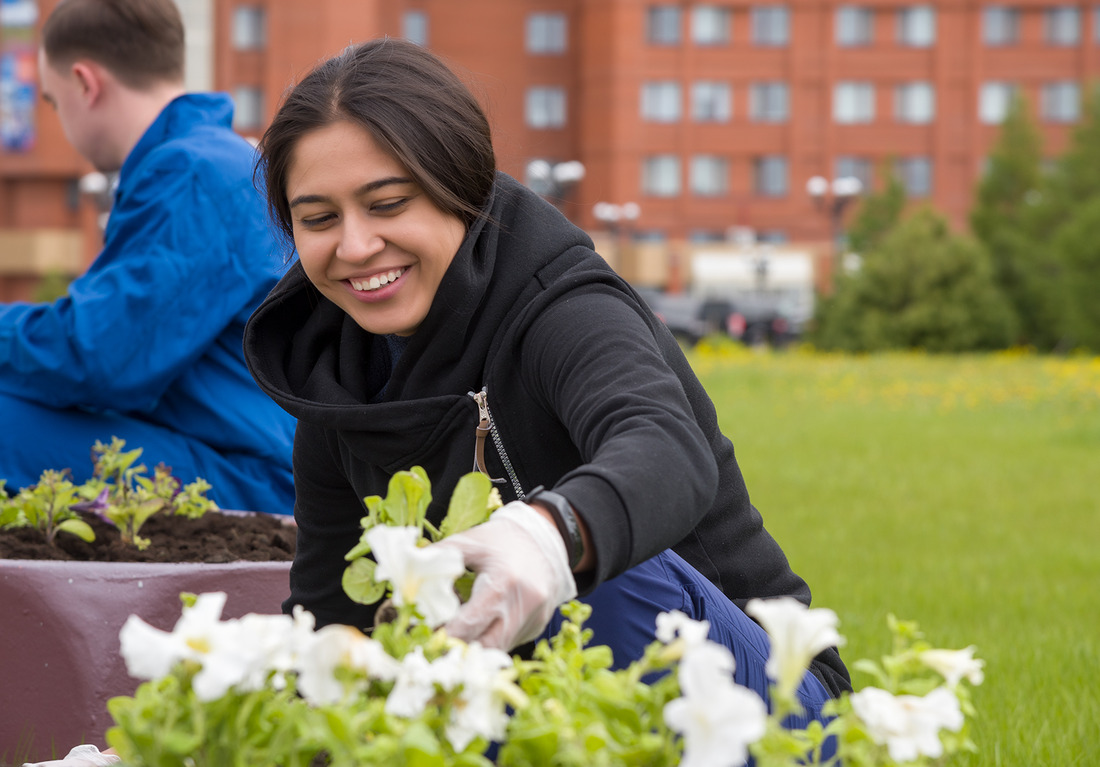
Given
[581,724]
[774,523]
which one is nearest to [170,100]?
[581,724]

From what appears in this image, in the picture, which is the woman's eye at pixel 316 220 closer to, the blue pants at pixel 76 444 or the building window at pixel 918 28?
the blue pants at pixel 76 444

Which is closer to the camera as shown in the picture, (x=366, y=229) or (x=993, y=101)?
(x=366, y=229)

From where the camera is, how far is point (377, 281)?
1.96m

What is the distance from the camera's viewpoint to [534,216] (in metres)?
2.04

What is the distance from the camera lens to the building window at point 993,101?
159 ft

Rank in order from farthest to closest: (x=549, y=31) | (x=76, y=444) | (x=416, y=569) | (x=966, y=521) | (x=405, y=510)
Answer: (x=549, y=31)
(x=966, y=521)
(x=76, y=444)
(x=405, y=510)
(x=416, y=569)

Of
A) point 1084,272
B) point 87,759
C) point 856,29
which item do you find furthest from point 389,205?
point 856,29

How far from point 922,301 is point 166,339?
22.6 meters

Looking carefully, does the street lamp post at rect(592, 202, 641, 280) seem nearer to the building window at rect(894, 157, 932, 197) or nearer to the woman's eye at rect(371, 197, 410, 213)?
the building window at rect(894, 157, 932, 197)

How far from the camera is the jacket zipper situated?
191cm

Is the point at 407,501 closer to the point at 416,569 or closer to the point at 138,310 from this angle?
the point at 416,569

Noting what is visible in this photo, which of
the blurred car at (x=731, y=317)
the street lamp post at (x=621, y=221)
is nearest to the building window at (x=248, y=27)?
the street lamp post at (x=621, y=221)

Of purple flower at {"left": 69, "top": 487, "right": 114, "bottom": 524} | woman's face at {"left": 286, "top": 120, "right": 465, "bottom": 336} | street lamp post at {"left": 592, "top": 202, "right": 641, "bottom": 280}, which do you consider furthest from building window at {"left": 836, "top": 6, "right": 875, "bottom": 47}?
woman's face at {"left": 286, "top": 120, "right": 465, "bottom": 336}

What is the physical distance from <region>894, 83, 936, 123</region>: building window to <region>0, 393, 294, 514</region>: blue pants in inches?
1904
